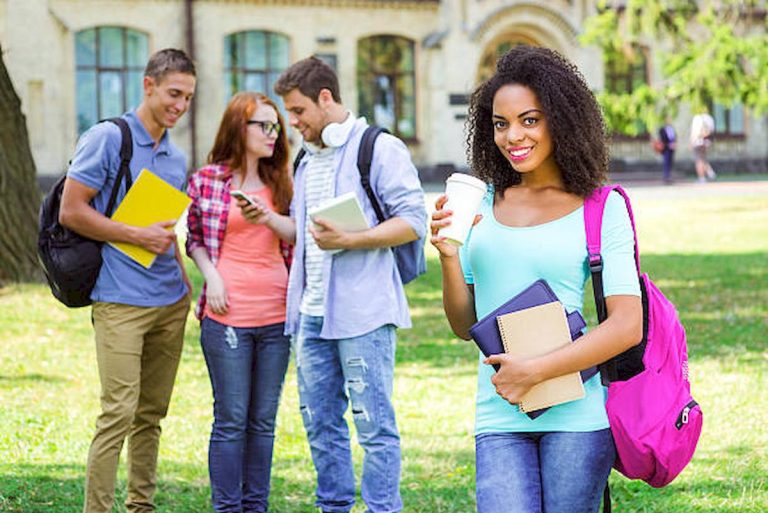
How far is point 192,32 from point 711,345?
2534cm

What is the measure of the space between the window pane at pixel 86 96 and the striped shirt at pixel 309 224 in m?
29.2

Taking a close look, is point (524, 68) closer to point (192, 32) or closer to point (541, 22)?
point (192, 32)

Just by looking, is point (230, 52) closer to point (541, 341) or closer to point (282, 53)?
point (282, 53)

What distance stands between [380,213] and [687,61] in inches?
753

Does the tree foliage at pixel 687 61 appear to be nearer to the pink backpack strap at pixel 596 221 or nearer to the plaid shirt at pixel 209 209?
the plaid shirt at pixel 209 209

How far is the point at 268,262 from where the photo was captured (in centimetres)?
647

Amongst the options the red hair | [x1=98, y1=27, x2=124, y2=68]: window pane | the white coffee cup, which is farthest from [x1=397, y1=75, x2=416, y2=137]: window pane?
the white coffee cup

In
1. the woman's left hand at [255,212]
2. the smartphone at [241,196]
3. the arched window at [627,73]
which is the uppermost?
the arched window at [627,73]

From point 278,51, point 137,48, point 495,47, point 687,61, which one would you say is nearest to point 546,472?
point 687,61

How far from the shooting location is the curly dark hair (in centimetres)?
409

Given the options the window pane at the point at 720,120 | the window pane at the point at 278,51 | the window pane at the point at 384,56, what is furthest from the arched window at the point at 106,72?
the window pane at the point at 720,120

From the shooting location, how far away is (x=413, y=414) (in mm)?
9688

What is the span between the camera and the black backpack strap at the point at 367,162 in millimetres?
6020

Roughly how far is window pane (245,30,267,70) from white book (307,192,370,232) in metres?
31.0
